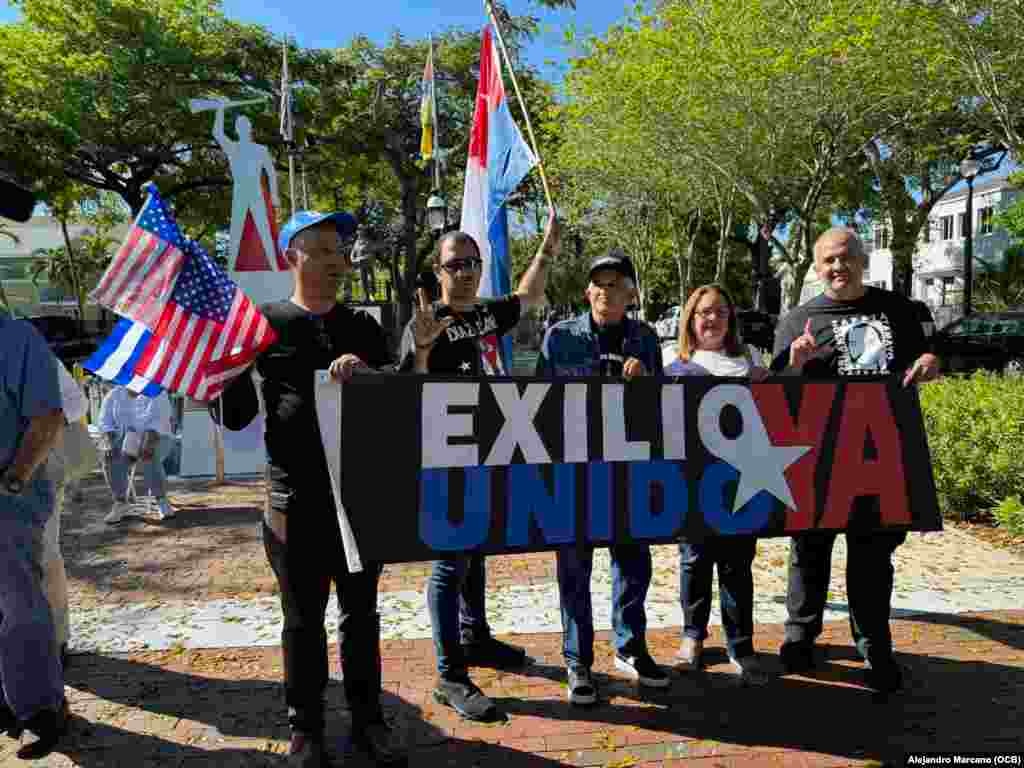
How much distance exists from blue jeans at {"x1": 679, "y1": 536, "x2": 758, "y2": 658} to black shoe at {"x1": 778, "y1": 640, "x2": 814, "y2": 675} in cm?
→ 19

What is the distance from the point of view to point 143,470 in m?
7.48

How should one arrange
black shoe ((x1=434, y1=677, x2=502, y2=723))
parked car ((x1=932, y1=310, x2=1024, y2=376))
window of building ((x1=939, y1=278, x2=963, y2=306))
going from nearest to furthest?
black shoe ((x1=434, y1=677, x2=502, y2=723)), parked car ((x1=932, y1=310, x2=1024, y2=376)), window of building ((x1=939, y1=278, x2=963, y2=306))

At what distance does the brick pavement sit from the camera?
3158mm

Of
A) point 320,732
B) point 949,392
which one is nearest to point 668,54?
point 949,392

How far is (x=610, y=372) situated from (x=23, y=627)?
2771mm

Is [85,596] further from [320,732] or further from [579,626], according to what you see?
[579,626]

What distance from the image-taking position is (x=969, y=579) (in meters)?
5.17

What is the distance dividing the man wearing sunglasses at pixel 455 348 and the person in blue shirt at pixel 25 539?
1513mm

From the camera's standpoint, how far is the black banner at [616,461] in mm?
3275

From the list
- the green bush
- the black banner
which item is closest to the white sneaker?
the black banner

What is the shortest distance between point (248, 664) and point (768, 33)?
14621 mm

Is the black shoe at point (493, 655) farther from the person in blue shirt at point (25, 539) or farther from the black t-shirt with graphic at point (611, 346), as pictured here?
the person in blue shirt at point (25, 539)

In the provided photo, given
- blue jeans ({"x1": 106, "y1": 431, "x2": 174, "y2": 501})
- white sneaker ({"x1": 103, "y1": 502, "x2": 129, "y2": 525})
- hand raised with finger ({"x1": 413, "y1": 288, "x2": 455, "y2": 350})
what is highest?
hand raised with finger ({"x1": 413, "y1": 288, "x2": 455, "y2": 350})

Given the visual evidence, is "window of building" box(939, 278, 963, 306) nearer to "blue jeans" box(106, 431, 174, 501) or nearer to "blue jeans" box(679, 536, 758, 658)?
"blue jeans" box(106, 431, 174, 501)
